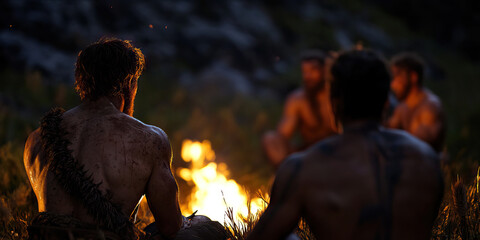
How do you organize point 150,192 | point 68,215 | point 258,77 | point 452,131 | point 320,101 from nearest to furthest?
point 68,215 < point 150,192 < point 320,101 < point 452,131 < point 258,77

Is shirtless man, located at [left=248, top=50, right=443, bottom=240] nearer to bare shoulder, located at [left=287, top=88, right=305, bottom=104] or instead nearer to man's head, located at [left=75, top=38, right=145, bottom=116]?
man's head, located at [left=75, top=38, right=145, bottom=116]

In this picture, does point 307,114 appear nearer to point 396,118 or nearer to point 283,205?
point 396,118

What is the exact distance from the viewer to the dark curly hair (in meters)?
2.22

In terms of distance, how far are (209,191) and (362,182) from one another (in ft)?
9.51

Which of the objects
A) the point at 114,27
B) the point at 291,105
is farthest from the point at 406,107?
the point at 114,27

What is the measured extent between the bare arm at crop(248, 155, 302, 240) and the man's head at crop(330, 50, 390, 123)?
1.10 feet

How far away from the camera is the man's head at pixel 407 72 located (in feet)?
18.3

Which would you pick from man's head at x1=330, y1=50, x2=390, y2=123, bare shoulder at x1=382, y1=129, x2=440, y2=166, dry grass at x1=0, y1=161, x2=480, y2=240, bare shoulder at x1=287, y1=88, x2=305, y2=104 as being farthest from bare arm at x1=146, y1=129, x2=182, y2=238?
bare shoulder at x1=287, y1=88, x2=305, y2=104

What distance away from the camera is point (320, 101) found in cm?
675

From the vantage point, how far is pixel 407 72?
563 cm

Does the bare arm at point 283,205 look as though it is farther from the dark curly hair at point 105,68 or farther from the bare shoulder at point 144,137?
the dark curly hair at point 105,68

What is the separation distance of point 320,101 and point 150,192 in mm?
4934

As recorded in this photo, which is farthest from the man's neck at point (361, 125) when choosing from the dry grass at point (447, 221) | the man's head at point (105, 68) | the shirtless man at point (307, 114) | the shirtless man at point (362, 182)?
the shirtless man at point (307, 114)

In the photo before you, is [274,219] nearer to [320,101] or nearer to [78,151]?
[78,151]
